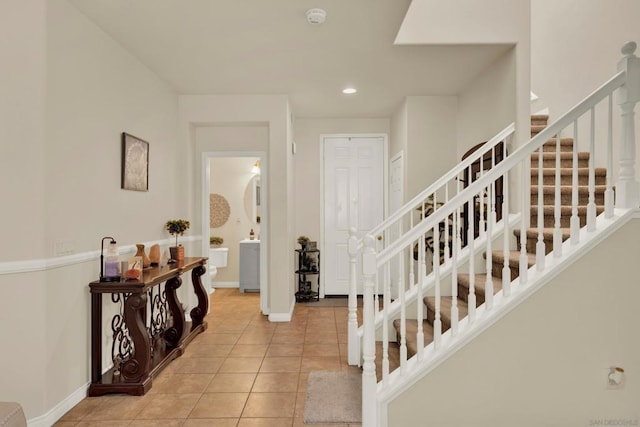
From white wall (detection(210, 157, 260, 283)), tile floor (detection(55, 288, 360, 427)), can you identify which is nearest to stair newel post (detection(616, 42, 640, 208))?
tile floor (detection(55, 288, 360, 427))

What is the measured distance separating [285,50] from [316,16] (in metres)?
0.67

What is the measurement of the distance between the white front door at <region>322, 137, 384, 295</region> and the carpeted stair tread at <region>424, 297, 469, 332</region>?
8.72 ft

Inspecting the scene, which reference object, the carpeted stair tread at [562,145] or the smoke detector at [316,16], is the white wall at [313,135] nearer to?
the carpeted stair tread at [562,145]

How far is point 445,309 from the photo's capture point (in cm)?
305

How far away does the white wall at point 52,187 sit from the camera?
2.36 meters

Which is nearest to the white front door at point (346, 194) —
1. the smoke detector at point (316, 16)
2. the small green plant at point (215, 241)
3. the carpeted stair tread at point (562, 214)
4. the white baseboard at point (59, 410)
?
the small green plant at point (215, 241)

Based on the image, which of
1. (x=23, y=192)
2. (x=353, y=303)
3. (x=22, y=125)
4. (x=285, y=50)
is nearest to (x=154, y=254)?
(x=23, y=192)

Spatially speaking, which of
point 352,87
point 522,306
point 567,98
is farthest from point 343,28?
point 567,98

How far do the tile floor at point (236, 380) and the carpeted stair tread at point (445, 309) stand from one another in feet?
2.55

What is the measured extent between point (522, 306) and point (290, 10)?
2.40 m

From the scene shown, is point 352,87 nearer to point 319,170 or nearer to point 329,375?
point 319,170

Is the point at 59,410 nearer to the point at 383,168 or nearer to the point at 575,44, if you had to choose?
the point at 383,168

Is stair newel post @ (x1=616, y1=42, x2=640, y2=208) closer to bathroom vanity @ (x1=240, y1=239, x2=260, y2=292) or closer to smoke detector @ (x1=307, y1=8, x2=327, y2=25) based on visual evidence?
smoke detector @ (x1=307, y1=8, x2=327, y2=25)

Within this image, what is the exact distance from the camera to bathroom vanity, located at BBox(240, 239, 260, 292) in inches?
253
